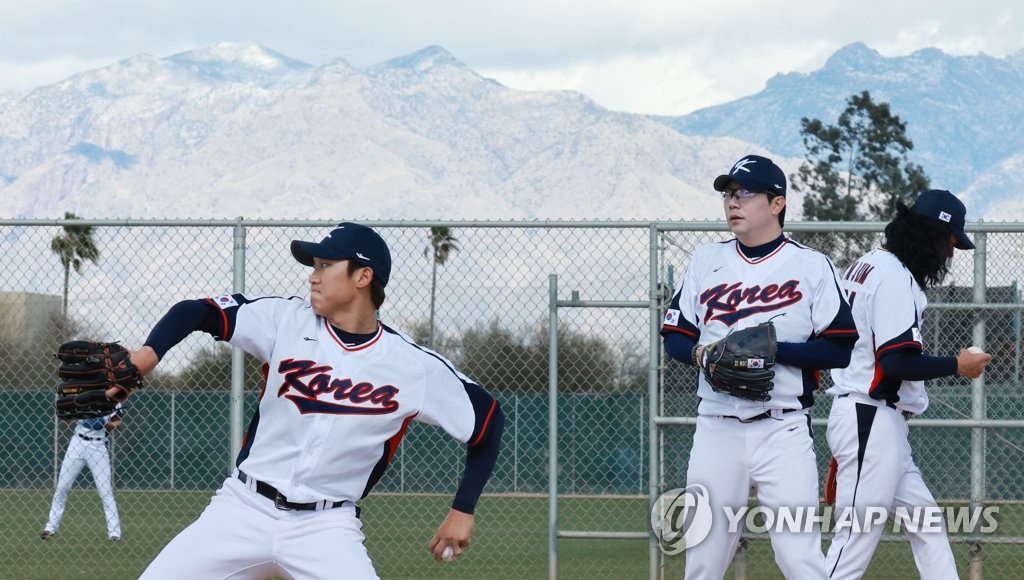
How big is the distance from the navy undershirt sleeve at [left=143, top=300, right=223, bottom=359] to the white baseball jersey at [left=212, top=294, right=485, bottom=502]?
47 mm

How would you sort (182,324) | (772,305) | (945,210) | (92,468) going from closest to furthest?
(182,324) → (772,305) → (945,210) → (92,468)

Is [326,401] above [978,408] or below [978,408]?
above

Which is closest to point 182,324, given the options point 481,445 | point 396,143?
point 481,445

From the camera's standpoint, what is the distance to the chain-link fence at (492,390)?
8.15 metres

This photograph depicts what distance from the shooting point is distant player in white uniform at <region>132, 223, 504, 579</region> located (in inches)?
161

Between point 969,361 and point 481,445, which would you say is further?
point 969,361

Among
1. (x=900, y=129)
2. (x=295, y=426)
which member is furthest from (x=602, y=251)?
(x=900, y=129)

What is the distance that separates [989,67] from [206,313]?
6257 inches

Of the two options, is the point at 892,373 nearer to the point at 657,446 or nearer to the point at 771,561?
the point at 657,446

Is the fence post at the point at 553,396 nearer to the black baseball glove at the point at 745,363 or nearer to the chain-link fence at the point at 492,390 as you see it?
the chain-link fence at the point at 492,390

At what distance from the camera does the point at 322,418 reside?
4.24m

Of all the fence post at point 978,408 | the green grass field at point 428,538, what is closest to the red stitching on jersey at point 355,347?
the green grass field at point 428,538

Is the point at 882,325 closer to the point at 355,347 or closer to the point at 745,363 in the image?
the point at 745,363

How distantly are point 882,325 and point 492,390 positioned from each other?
14238 mm
